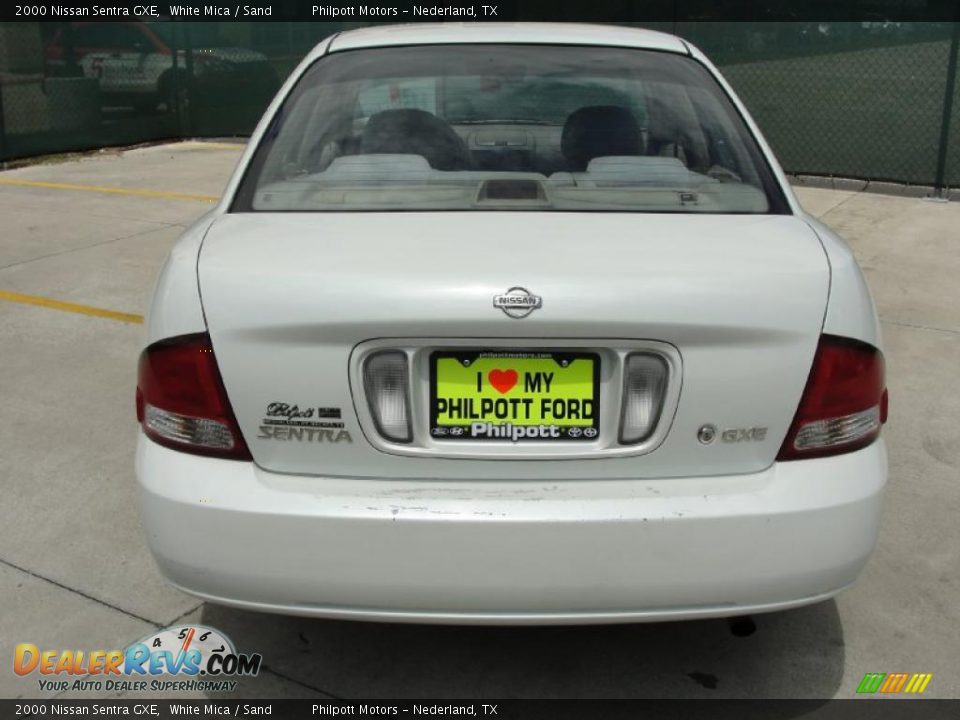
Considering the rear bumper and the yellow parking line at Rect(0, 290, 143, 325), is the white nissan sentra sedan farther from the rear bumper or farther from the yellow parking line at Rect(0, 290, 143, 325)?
the yellow parking line at Rect(0, 290, 143, 325)

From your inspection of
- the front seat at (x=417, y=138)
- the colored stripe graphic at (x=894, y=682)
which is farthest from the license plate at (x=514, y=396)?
the colored stripe graphic at (x=894, y=682)

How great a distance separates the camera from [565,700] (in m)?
2.82

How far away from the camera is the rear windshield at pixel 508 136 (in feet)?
9.57

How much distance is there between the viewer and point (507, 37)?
3.48 metres

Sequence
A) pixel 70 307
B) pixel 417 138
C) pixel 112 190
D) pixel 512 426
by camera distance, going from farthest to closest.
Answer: pixel 112 190, pixel 70 307, pixel 417 138, pixel 512 426

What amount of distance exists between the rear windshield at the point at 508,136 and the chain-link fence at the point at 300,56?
8150 mm

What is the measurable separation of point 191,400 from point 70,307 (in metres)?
4.42

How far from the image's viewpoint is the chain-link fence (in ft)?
35.1

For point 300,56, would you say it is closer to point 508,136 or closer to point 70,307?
point 70,307
